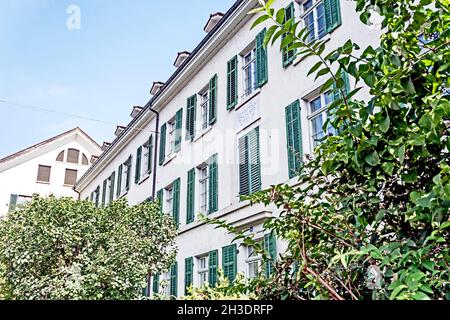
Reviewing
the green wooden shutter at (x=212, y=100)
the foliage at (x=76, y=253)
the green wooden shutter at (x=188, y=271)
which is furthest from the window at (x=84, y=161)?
the foliage at (x=76, y=253)

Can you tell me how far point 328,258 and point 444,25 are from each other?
4.17 ft

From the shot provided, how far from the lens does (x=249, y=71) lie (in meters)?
11.5

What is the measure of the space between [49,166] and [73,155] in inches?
66.8

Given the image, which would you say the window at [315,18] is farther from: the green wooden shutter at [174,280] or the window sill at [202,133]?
the green wooden shutter at [174,280]

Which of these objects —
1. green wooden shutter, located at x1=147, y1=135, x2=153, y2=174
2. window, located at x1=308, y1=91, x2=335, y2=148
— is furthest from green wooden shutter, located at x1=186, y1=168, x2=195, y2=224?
window, located at x1=308, y1=91, x2=335, y2=148

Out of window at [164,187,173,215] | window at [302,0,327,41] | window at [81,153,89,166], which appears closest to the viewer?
window at [302,0,327,41]

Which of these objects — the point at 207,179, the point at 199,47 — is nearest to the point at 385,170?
the point at 207,179

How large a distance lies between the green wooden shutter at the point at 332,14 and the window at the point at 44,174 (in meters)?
24.4

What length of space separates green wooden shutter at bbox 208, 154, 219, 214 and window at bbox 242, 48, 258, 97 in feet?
6.87

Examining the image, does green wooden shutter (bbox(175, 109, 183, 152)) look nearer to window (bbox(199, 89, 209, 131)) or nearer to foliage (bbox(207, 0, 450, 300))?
window (bbox(199, 89, 209, 131))

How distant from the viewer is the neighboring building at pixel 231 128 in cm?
874

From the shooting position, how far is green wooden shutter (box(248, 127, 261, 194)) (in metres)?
9.93
